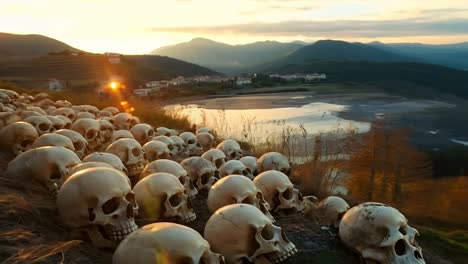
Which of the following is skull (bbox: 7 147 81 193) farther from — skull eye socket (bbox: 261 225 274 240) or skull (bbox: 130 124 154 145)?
skull (bbox: 130 124 154 145)

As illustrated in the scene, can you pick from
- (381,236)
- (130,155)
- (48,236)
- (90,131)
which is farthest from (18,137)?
(381,236)

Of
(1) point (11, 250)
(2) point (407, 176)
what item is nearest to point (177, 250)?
(1) point (11, 250)

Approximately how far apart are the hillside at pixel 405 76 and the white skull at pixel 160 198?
74230 mm

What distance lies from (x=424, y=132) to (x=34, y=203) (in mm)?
36909

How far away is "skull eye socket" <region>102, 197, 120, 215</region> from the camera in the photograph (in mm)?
5016

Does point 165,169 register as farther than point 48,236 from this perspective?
Yes

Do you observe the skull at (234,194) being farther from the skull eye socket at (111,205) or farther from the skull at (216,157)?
the skull at (216,157)

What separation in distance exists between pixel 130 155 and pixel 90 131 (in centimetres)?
175

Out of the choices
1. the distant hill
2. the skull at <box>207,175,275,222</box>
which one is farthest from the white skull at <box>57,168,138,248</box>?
the distant hill

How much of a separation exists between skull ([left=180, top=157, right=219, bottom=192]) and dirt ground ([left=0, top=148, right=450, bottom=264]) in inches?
33.9

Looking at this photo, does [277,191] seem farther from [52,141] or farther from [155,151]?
Result: [52,141]

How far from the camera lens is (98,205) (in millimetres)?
4820

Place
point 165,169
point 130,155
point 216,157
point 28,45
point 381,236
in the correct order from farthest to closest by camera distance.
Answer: point 28,45 < point 216,157 < point 130,155 < point 165,169 < point 381,236

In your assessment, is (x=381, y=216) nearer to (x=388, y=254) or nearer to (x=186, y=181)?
(x=388, y=254)
